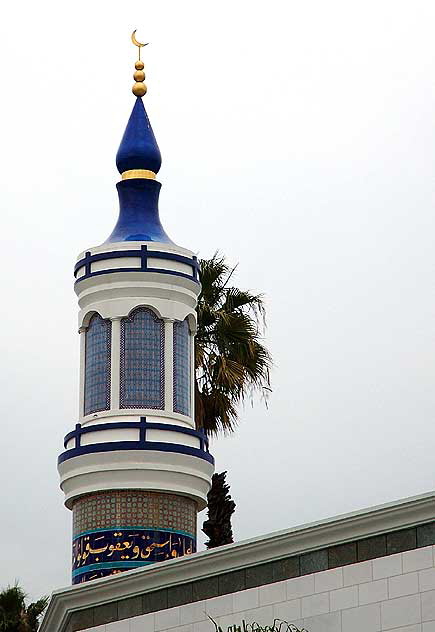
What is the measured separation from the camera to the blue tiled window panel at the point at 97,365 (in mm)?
26938

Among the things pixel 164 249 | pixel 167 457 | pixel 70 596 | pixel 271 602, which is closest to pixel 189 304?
pixel 164 249

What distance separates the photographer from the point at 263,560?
19.5 meters

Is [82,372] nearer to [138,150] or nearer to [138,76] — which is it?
[138,150]

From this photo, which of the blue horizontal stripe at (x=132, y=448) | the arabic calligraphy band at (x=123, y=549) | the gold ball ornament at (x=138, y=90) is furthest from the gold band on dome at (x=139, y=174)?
the arabic calligraphy band at (x=123, y=549)

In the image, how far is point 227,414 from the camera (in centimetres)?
3086

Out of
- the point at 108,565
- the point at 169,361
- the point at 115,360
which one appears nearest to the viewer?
the point at 108,565

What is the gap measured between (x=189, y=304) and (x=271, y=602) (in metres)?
9.12

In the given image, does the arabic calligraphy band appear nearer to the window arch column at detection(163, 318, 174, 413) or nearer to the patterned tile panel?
the patterned tile panel

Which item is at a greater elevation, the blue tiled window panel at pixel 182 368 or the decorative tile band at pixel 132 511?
the blue tiled window panel at pixel 182 368

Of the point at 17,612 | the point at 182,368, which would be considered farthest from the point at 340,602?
the point at 17,612

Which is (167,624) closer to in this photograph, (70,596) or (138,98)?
(70,596)

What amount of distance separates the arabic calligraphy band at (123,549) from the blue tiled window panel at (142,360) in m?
2.01

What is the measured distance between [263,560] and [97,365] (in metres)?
8.27

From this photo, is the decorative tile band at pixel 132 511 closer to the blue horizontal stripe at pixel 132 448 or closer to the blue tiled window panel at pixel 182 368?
the blue horizontal stripe at pixel 132 448
